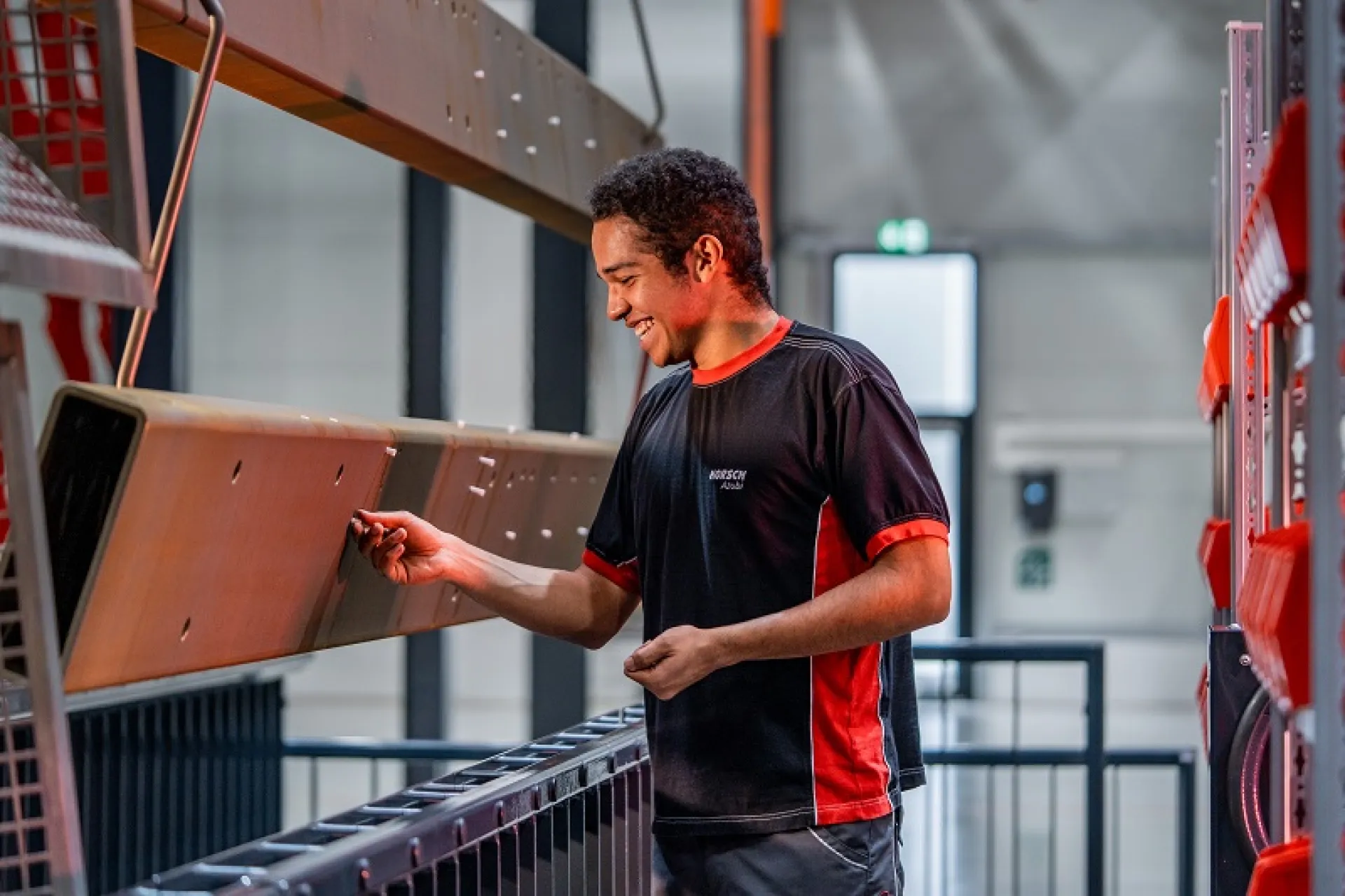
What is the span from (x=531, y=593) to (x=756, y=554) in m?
0.44

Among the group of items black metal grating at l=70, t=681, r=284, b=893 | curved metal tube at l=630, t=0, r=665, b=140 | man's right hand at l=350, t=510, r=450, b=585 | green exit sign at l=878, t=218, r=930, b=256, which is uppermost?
green exit sign at l=878, t=218, r=930, b=256

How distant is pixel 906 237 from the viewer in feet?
42.1

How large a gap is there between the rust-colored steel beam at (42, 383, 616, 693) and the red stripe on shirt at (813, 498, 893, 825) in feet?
2.15

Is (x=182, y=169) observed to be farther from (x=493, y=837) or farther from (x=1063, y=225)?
(x=1063, y=225)

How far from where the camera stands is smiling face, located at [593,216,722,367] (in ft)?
7.63

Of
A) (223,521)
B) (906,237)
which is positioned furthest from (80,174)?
(906,237)

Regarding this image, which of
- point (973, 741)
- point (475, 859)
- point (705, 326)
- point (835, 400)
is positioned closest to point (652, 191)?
point (705, 326)

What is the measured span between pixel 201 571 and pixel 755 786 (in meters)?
0.80

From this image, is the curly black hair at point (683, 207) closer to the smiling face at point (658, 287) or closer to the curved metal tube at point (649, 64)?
the smiling face at point (658, 287)

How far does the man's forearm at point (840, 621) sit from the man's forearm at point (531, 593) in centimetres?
46

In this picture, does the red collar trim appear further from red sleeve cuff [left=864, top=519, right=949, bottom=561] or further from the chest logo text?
red sleeve cuff [left=864, top=519, right=949, bottom=561]

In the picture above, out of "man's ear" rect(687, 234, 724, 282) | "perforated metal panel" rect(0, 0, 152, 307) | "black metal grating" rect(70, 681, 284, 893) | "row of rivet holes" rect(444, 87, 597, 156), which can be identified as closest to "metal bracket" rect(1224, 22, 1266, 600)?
"man's ear" rect(687, 234, 724, 282)

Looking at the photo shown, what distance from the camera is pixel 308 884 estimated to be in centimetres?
182

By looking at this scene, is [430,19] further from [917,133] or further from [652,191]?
[917,133]
